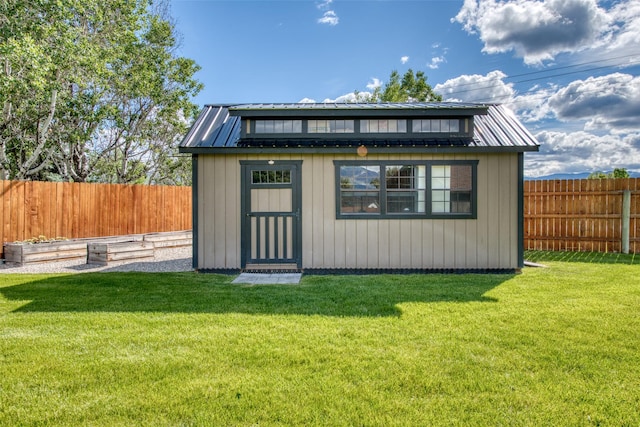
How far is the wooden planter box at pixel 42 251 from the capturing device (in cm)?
783

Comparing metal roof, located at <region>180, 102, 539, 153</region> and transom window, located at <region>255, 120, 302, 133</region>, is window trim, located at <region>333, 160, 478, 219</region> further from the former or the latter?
transom window, located at <region>255, 120, 302, 133</region>

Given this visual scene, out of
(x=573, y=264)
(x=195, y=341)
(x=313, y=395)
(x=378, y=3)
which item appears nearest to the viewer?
(x=313, y=395)

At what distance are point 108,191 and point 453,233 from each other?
9768 millimetres

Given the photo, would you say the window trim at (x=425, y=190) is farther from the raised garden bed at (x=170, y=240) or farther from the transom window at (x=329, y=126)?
the raised garden bed at (x=170, y=240)

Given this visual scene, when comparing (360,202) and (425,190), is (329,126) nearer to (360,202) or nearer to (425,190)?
(360,202)

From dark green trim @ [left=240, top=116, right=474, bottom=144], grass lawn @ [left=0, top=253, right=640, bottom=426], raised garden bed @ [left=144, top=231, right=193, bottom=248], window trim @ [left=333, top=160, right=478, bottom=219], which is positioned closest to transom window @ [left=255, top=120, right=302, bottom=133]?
dark green trim @ [left=240, top=116, right=474, bottom=144]

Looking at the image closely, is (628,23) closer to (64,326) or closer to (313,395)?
(313,395)

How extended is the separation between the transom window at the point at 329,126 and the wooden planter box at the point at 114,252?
510cm

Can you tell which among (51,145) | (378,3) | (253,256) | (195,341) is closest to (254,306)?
(195,341)

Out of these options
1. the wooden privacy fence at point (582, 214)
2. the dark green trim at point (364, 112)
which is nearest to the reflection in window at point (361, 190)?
the dark green trim at point (364, 112)

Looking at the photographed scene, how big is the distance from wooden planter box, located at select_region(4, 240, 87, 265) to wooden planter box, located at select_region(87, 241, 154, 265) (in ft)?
2.29

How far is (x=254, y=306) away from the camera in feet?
14.8

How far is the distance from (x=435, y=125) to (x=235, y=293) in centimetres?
506

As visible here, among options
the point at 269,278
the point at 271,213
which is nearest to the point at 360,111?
the point at 271,213
